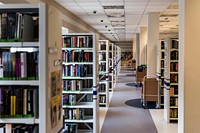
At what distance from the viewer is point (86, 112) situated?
5875mm

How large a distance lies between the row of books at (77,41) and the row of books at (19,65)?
2.98m

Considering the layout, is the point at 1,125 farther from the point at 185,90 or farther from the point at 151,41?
the point at 151,41

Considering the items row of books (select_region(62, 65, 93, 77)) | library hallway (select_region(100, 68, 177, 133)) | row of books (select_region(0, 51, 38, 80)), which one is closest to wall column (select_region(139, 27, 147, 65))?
library hallway (select_region(100, 68, 177, 133))

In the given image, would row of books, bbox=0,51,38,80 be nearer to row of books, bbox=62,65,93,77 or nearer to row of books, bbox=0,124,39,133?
row of books, bbox=0,124,39,133

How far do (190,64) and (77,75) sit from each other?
2348 mm

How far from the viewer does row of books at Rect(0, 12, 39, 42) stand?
2.62 metres

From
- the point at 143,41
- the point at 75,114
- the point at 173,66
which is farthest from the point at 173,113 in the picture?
the point at 143,41

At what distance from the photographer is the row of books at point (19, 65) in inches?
104

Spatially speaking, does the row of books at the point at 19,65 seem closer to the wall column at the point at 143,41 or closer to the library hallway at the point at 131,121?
the library hallway at the point at 131,121

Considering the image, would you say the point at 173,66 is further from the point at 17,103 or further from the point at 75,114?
the point at 17,103

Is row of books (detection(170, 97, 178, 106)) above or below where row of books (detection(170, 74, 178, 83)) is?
below

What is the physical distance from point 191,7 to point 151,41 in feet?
16.9

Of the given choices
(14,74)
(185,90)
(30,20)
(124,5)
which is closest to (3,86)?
(14,74)

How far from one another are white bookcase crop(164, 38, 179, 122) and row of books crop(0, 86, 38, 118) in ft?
16.2
